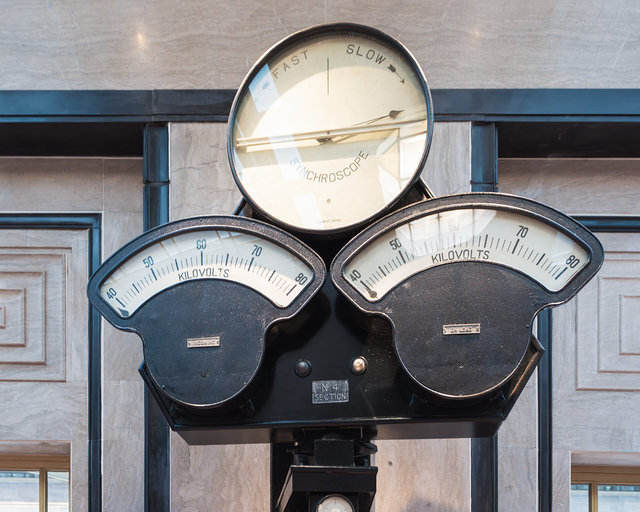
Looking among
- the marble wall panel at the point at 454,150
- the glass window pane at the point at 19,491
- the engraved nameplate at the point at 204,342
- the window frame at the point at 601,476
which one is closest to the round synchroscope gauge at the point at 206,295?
the engraved nameplate at the point at 204,342

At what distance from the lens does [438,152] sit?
1.27 metres

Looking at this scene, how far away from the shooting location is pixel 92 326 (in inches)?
55.1

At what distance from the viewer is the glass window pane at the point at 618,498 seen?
4.72ft

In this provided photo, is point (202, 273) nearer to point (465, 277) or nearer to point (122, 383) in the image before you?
point (465, 277)

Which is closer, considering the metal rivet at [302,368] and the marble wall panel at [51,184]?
the metal rivet at [302,368]

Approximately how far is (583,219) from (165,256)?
1.01 meters

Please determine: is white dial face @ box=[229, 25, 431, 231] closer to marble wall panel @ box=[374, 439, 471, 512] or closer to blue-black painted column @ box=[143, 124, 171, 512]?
blue-black painted column @ box=[143, 124, 171, 512]

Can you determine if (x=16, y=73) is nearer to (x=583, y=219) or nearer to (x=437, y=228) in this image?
(x=437, y=228)

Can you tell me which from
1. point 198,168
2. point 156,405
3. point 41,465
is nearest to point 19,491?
point 41,465

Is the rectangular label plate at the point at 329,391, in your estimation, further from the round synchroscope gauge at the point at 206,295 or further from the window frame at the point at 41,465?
the window frame at the point at 41,465

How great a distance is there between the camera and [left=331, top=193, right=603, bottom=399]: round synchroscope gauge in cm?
71

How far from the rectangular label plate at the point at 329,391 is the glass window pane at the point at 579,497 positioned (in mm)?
949

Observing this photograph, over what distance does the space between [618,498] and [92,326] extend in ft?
4.29

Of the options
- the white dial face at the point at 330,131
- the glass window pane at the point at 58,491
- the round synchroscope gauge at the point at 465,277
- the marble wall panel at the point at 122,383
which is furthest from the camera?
the glass window pane at the point at 58,491
